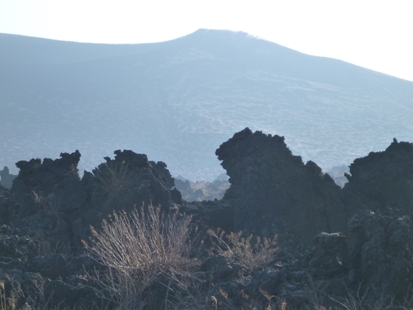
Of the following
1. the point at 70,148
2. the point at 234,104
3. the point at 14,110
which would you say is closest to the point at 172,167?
the point at 70,148

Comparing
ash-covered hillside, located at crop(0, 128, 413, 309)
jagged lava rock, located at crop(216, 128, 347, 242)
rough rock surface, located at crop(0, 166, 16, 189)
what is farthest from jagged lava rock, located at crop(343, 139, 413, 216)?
rough rock surface, located at crop(0, 166, 16, 189)

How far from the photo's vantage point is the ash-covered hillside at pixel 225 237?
7695 millimetres

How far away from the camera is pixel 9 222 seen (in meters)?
13.2

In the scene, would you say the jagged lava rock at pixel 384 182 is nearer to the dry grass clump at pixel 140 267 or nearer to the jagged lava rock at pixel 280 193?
the jagged lava rock at pixel 280 193

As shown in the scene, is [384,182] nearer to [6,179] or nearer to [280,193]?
[280,193]

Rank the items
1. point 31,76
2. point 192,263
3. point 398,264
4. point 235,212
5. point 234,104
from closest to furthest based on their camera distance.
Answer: point 398,264 → point 192,263 → point 235,212 → point 234,104 → point 31,76

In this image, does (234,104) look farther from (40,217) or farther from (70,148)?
(40,217)

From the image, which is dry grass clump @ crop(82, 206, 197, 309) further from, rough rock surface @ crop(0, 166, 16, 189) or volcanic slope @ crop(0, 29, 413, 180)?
volcanic slope @ crop(0, 29, 413, 180)

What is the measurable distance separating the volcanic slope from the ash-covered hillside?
46.1 meters

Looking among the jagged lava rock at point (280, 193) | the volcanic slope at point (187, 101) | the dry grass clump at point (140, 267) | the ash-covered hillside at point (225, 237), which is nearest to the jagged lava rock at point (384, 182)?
the ash-covered hillside at point (225, 237)

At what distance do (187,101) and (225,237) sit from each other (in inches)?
2635

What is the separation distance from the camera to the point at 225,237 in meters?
11.9

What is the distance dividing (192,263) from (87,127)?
63909 millimetres

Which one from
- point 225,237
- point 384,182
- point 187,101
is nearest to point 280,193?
point 225,237
